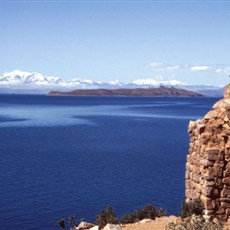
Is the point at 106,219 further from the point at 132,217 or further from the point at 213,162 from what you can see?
the point at 213,162

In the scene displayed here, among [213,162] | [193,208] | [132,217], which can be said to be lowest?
[132,217]

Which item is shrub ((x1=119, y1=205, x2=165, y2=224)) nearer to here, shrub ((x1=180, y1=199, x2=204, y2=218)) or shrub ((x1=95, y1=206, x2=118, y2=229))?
shrub ((x1=95, y1=206, x2=118, y2=229))

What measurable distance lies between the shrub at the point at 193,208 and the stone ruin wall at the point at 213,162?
0.54 ft

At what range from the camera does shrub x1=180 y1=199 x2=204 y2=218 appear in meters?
15.1

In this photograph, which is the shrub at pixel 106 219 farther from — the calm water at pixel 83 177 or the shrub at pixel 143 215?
the calm water at pixel 83 177

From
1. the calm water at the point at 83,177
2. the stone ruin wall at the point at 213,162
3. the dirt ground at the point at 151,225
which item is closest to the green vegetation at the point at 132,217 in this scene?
the dirt ground at the point at 151,225

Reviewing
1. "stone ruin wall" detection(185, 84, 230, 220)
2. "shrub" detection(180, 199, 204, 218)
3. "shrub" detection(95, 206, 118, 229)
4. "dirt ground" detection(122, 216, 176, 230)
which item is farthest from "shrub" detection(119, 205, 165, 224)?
"shrub" detection(180, 199, 204, 218)

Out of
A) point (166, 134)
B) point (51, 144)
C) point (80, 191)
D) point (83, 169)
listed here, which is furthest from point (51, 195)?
point (166, 134)

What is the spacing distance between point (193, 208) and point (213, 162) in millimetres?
1647

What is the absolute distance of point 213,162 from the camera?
1548cm

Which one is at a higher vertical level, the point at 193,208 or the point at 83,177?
the point at 193,208

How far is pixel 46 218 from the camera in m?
27.0

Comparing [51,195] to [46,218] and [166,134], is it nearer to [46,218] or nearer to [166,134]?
[46,218]

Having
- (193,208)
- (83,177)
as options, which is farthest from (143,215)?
(83,177)
